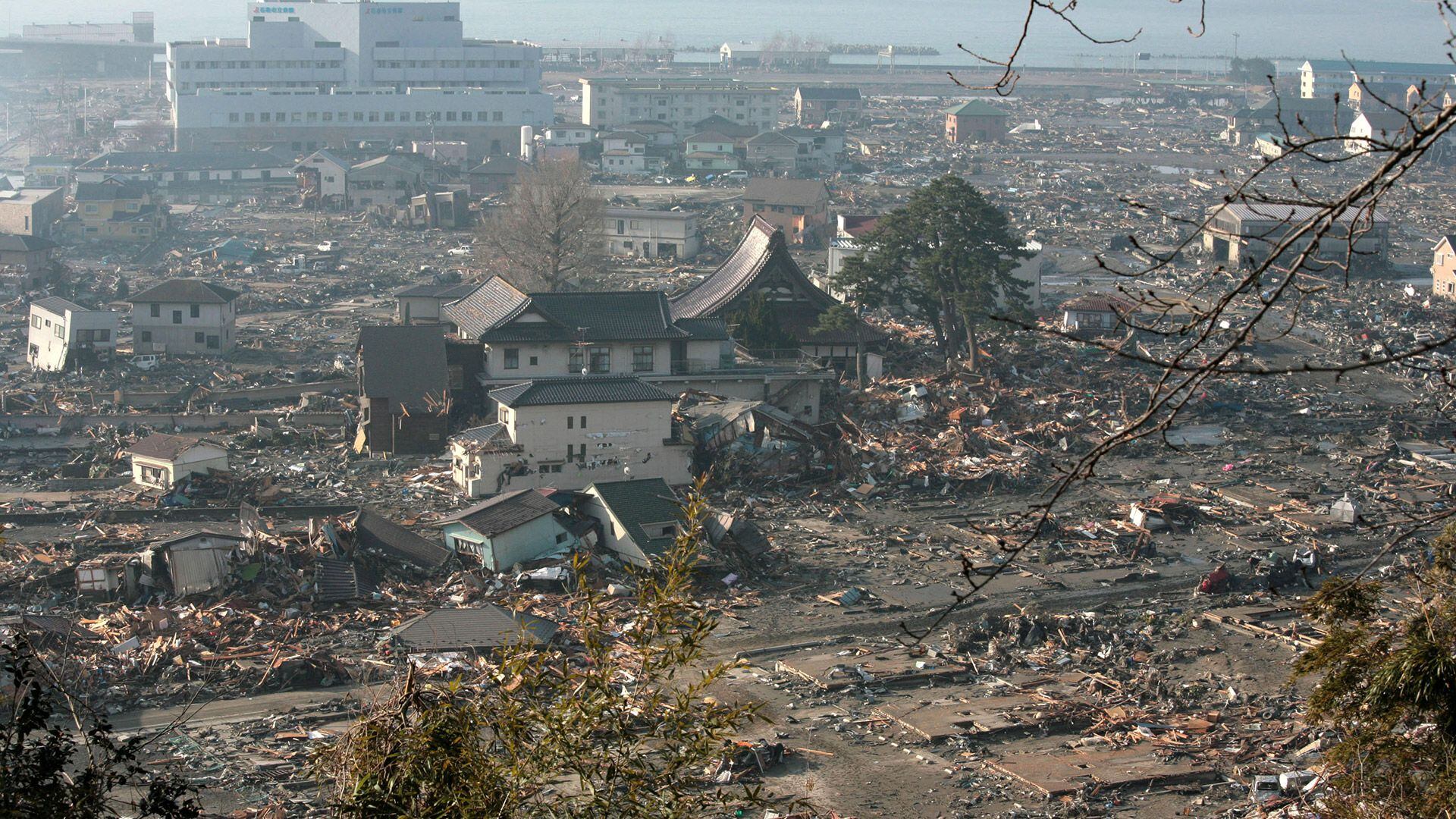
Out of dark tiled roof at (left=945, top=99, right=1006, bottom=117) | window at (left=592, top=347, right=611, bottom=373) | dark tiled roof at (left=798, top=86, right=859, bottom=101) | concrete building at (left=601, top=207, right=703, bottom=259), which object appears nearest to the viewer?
window at (left=592, top=347, right=611, bottom=373)

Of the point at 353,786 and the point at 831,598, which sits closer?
the point at 353,786

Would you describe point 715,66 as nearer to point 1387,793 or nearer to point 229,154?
point 229,154

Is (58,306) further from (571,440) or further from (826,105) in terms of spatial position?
Result: (826,105)

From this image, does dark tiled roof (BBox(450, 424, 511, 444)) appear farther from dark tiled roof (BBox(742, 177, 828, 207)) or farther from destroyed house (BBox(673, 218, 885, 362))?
dark tiled roof (BBox(742, 177, 828, 207))

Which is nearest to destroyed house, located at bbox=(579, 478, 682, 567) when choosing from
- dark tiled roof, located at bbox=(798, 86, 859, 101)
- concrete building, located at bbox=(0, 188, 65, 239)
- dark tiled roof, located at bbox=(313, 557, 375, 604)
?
dark tiled roof, located at bbox=(313, 557, 375, 604)

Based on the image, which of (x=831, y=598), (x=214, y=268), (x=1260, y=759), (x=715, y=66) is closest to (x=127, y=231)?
(x=214, y=268)

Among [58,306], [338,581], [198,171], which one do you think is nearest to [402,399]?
[338,581]

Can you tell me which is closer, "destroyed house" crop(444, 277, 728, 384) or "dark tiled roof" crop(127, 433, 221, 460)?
"dark tiled roof" crop(127, 433, 221, 460)
